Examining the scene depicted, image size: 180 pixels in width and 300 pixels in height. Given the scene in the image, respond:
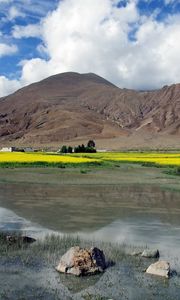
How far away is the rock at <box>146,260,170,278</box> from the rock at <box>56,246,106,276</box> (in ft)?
3.99

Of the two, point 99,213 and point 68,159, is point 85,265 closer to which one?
point 99,213

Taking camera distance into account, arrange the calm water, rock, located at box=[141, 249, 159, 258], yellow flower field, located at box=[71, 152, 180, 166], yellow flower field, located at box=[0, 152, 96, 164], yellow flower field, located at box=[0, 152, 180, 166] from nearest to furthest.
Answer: rock, located at box=[141, 249, 159, 258]
the calm water
yellow flower field, located at box=[0, 152, 96, 164]
yellow flower field, located at box=[0, 152, 180, 166]
yellow flower field, located at box=[71, 152, 180, 166]

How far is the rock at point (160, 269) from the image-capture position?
11.6 m

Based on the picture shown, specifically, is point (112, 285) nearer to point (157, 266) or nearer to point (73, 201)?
point (157, 266)

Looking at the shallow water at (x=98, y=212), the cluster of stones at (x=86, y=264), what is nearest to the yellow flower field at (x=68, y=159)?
the shallow water at (x=98, y=212)

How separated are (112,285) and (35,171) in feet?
107

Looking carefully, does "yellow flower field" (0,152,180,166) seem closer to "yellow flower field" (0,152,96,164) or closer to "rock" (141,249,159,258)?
"yellow flower field" (0,152,96,164)

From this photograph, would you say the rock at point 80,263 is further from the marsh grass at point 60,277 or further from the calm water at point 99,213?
the calm water at point 99,213

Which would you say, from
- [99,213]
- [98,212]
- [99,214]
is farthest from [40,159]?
[99,214]

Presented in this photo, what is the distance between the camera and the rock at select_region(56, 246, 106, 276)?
11.6 m

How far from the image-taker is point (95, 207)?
23.7 metres

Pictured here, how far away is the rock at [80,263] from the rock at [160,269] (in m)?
1.22

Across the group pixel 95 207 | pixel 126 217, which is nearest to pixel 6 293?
pixel 126 217

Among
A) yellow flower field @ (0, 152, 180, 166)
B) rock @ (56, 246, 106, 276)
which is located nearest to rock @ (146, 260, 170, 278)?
rock @ (56, 246, 106, 276)
